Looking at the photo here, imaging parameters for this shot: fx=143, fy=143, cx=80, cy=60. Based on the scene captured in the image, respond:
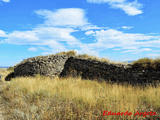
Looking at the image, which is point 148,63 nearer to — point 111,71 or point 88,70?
point 111,71

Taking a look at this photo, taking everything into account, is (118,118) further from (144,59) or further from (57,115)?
(144,59)

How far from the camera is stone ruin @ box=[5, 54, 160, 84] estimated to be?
32.6 feet

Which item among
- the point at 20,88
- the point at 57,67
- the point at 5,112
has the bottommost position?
the point at 5,112

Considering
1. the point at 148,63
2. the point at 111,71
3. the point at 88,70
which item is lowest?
the point at 111,71

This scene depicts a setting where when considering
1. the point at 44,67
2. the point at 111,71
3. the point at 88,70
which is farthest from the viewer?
the point at 44,67

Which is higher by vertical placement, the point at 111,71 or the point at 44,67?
the point at 44,67

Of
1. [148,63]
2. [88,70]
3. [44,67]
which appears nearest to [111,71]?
[88,70]

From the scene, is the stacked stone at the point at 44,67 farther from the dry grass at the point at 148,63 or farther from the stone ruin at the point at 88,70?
the dry grass at the point at 148,63

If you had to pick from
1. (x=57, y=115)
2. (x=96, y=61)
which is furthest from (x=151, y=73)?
(x=57, y=115)

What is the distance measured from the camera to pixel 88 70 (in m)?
13.2

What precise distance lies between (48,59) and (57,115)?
412 inches

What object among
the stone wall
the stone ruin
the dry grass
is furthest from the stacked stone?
the dry grass

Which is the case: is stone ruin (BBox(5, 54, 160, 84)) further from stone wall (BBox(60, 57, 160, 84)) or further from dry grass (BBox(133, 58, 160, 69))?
dry grass (BBox(133, 58, 160, 69))

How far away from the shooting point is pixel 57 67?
14750 millimetres
